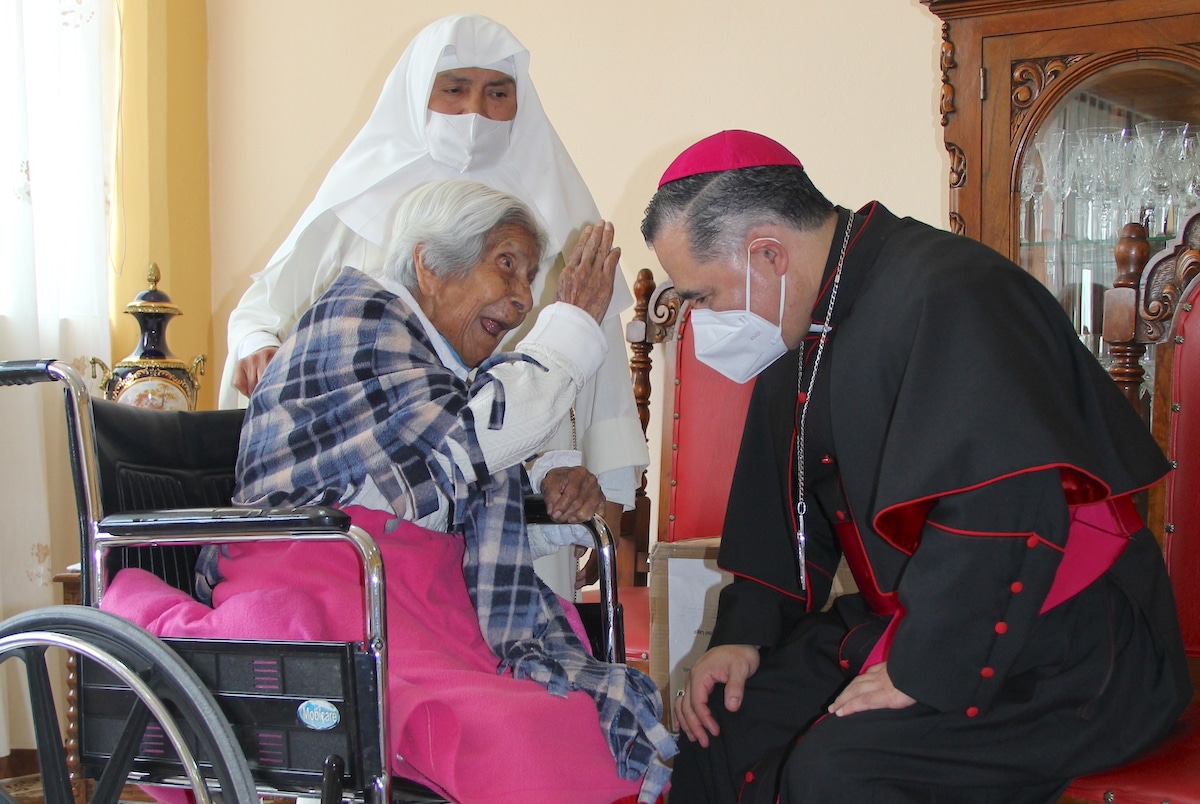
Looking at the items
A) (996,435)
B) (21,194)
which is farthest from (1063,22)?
(21,194)

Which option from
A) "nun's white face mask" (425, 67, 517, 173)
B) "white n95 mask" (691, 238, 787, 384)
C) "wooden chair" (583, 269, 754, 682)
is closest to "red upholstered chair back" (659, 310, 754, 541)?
"wooden chair" (583, 269, 754, 682)

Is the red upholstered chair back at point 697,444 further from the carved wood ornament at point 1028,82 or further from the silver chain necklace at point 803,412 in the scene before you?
the carved wood ornament at point 1028,82

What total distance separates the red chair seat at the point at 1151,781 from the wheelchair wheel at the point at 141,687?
43.1 inches

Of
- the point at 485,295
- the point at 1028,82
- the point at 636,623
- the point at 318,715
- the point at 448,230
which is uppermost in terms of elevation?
the point at 1028,82

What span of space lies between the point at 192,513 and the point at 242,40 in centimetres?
284

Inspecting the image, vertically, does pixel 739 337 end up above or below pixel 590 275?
below

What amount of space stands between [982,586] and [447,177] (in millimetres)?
1443

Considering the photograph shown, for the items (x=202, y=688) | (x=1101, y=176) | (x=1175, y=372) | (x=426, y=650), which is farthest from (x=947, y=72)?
(x=202, y=688)

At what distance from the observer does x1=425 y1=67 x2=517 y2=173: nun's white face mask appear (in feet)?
7.78

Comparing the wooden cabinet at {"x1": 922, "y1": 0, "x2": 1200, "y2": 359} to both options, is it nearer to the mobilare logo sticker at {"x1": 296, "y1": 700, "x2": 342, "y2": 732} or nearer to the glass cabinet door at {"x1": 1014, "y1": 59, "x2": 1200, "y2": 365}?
the glass cabinet door at {"x1": 1014, "y1": 59, "x2": 1200, "y2": 365}

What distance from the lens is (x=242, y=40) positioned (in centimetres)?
383

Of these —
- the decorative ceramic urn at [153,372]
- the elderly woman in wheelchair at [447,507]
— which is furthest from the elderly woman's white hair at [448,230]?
the decorative ceramic urn at [153,372]

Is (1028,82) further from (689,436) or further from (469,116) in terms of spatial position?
(469,116)

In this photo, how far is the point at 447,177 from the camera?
235 centimetres
